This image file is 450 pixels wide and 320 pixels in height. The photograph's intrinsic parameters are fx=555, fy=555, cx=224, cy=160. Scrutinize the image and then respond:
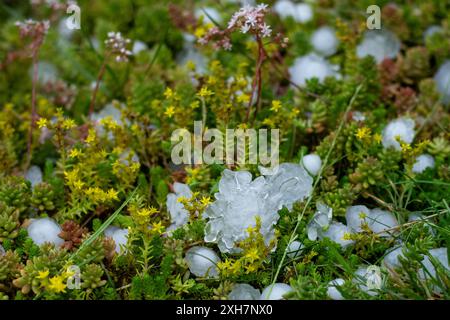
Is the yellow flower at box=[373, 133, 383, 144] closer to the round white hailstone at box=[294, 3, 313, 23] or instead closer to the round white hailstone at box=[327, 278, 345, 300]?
the round white hailstone at box=[327, 278, 345, 300]

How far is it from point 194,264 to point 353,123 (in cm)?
77

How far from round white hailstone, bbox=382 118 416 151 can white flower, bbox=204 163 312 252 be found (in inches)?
18.1

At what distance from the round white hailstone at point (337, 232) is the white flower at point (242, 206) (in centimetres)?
18

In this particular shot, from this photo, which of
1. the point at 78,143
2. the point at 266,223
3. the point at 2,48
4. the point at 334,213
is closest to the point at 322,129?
the point at 334,213

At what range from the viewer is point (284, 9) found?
2770 mm

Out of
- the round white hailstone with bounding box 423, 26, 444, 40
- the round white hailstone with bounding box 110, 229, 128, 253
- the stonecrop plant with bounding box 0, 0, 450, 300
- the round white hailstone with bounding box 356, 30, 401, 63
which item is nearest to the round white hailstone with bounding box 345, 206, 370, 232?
the stonecrop plant with bounding box 0, 0, 450, 300

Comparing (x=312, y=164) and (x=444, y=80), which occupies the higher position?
(x=444, y=80)

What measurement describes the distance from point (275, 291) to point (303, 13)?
5.33ft

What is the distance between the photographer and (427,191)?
198cm

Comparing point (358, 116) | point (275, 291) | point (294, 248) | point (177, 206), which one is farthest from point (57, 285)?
point (358, 116)

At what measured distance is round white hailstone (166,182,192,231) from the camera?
1859 millimetres

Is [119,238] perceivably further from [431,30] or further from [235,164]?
[431,30]

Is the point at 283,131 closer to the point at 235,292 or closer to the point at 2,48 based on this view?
the point at 235,292

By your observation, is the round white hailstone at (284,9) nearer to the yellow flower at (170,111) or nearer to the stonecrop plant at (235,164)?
the stonecrop plant at (235,164)
